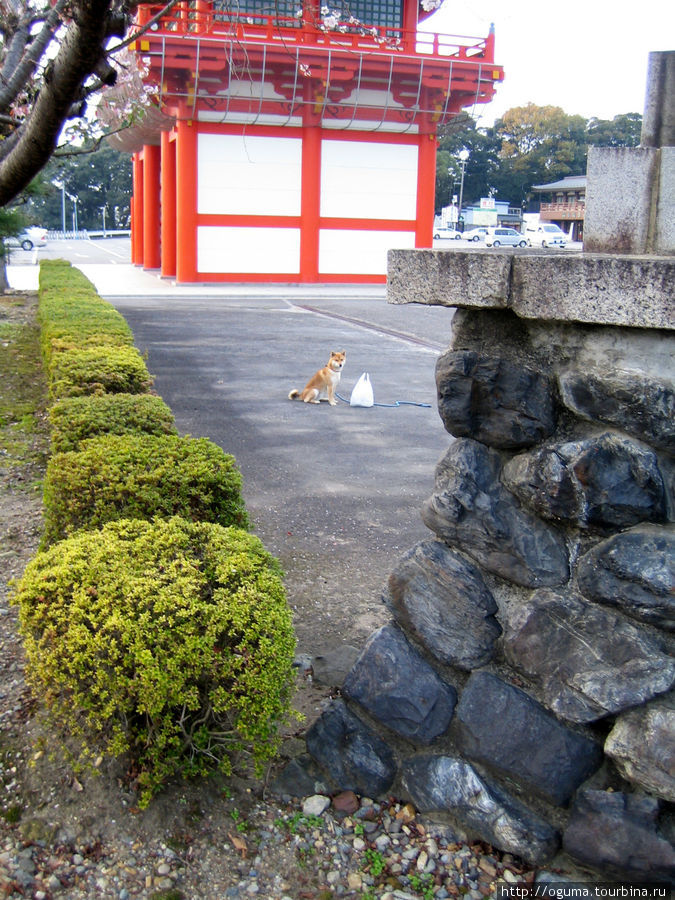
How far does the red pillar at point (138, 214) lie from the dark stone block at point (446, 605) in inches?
1406

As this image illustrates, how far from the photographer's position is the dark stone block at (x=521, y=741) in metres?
2.55

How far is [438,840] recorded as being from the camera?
8.90 ft

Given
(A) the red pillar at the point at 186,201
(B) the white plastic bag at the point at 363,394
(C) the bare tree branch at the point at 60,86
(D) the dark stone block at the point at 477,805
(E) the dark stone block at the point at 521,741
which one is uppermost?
(A) the red pillar at the point at 186,201

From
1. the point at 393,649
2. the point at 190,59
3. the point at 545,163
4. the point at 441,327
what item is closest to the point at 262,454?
the point at 393,649

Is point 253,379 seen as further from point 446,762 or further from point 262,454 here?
point 446,762

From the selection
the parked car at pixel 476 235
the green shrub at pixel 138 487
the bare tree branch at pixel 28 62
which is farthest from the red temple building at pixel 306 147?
the parked car at pixel 476 235

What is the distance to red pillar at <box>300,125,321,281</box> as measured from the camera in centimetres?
2661

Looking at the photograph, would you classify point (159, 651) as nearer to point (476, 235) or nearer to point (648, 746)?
point (648, 746)

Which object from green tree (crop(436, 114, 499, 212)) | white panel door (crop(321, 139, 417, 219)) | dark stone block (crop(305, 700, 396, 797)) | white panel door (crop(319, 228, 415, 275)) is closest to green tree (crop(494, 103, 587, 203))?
green tree (crop(436, 114, 499, 212))

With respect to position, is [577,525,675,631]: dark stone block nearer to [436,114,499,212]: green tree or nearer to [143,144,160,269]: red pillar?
[143,144,160,269]: red pillar

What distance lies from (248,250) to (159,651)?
25.6 meters

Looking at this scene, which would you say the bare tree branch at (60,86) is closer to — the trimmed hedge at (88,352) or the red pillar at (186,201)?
the trimmed hedge at (88,352)

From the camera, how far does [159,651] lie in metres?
2.53

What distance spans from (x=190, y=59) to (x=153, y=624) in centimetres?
2411
